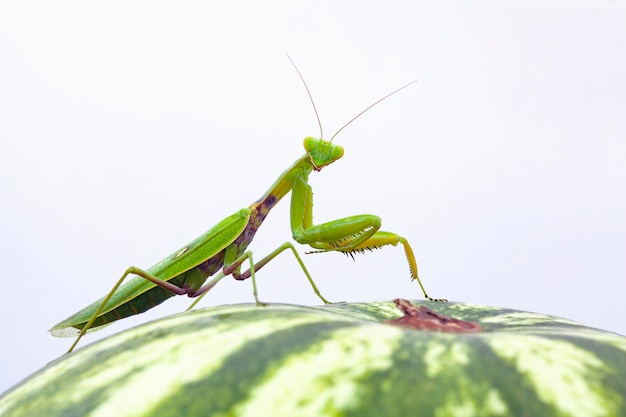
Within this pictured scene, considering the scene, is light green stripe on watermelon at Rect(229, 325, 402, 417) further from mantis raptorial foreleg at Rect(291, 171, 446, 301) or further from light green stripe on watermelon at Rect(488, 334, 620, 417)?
mantis raptorial foreleg at Rect(291, 171, 446, 301)

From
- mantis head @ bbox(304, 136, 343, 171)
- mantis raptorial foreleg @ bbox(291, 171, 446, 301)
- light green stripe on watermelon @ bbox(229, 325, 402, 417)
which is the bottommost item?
mantis raptorial foreleg @ bbox(291, 171, 446, 301)

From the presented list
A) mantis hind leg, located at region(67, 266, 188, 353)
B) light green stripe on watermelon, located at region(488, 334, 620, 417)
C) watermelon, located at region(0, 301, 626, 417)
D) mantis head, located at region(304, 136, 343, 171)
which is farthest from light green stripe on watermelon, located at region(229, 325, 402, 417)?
mantis head, located at region(304, 136, 343, 171)

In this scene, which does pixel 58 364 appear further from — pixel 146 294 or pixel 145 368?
pixel 146 294

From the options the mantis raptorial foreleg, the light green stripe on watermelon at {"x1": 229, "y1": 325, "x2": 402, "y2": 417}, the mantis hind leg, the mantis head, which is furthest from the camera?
the mantis head

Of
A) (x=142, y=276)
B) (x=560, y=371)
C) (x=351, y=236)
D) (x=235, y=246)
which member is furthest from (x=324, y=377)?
(x=235, y=246)

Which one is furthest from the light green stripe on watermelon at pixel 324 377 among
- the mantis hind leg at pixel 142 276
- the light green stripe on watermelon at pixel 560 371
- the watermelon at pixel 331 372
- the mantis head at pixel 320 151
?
the mantis head at pixel 320 151

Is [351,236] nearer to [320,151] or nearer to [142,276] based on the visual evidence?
[320,151]

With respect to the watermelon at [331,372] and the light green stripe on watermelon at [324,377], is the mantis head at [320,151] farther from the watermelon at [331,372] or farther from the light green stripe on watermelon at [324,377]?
the light green stripe on watermelon at [324,377]
